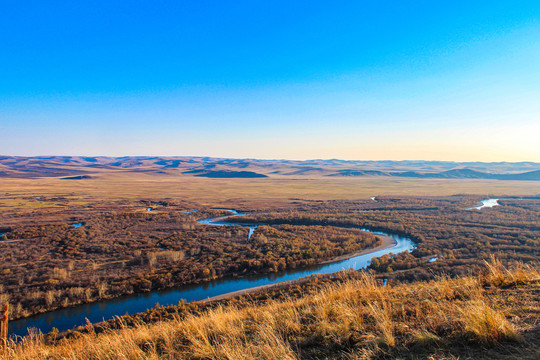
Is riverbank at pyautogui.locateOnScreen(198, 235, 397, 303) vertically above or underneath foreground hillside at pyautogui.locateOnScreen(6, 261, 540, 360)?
underneath

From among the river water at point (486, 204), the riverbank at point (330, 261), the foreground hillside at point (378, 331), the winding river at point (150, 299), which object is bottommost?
the winding river at point (150, 299)

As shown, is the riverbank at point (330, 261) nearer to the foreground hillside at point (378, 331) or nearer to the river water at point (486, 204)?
the foreground hillside at point (378, 331)

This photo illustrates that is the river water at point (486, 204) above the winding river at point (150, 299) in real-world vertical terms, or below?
above

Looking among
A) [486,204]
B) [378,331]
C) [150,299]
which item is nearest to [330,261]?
[150,299]

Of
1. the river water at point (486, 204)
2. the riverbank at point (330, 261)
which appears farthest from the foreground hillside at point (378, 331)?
the river water at point (486, 204)

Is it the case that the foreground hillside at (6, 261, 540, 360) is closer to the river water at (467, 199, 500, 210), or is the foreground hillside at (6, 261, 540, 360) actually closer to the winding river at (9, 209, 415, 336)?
the winding river at (9, 209, 415, 336)

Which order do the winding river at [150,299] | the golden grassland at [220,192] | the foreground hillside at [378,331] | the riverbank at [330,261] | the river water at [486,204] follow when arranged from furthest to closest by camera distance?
1. the golden grassland at [220,192]
2. the river water at [486,204]
3. the riverbank at [330,261]
4. the winding river at [150,299]
5. the foreground hillside at [378,331]

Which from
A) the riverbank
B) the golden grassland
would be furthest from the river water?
the riverbank
